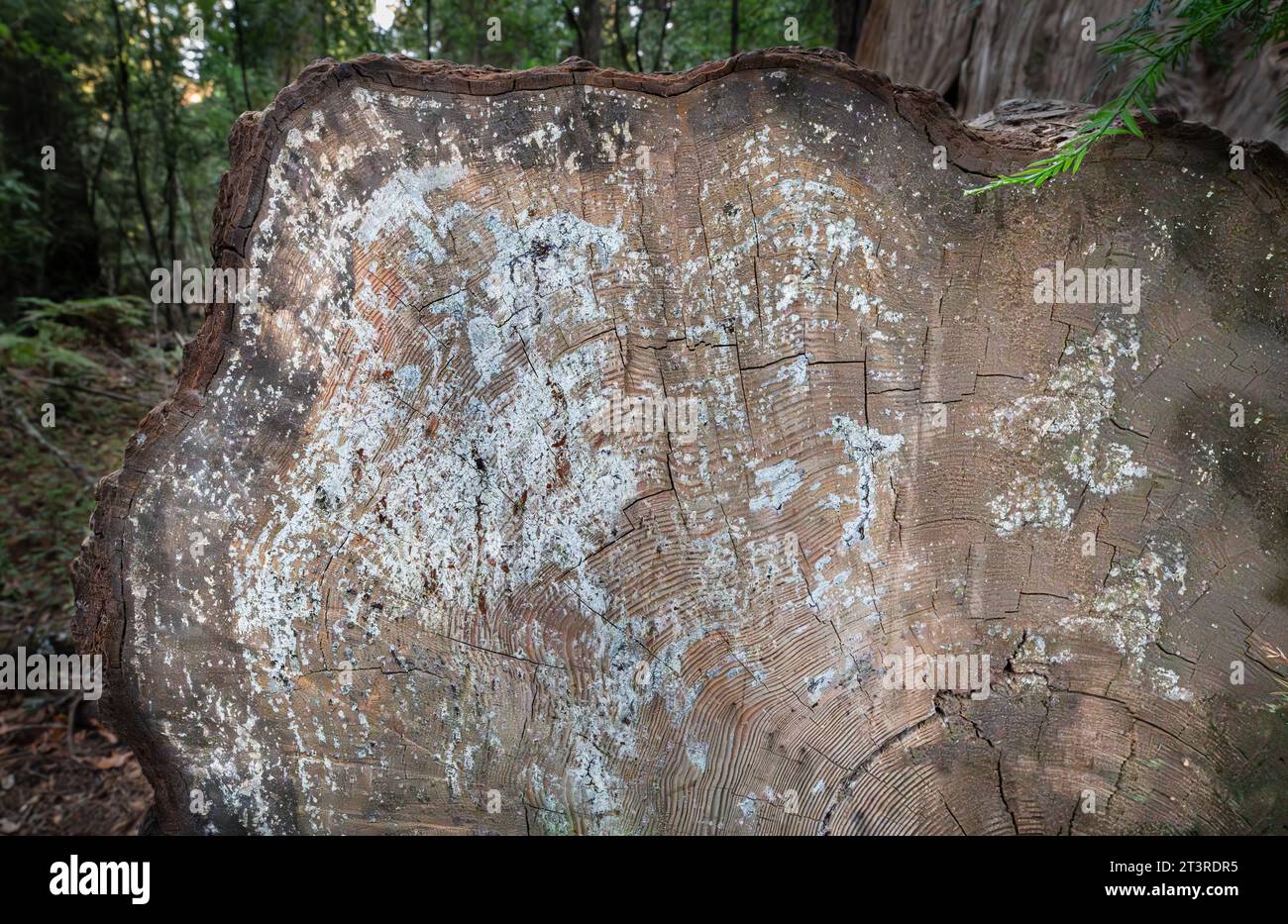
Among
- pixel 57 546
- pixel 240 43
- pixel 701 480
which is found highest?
pixel 240 43

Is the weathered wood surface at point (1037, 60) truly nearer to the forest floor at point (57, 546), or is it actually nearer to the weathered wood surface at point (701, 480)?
the weathered wood surface at point (701, 480)

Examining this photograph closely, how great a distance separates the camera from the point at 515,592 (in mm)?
1616

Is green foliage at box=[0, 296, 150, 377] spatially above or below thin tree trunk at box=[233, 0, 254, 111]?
below

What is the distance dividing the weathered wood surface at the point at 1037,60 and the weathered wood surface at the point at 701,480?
0.77 metres

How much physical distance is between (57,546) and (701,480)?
440 centimetres

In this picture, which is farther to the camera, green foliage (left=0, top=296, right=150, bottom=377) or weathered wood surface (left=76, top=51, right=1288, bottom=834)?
green foliage (left=0, top=296, right=150, bottom=377)

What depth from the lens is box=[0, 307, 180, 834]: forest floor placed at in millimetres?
3203

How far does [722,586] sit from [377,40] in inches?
259

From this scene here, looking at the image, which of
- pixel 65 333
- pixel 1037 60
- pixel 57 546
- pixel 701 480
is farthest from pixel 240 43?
pixel 701 480

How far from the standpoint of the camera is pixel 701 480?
1641mm

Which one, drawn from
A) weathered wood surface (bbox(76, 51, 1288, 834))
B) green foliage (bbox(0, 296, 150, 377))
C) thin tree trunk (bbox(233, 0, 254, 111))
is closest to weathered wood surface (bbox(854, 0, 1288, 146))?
weathered wood surface (bbox(76, 51, 1288, 834))

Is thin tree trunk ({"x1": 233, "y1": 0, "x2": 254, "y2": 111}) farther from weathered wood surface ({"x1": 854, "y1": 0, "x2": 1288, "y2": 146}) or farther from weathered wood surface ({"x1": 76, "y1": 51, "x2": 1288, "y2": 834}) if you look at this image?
weathered wood surface ({"x1": 76, "y1": 51, "x2": 1288, "y2": 834})

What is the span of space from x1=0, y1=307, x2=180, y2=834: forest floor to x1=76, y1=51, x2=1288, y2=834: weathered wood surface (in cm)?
218

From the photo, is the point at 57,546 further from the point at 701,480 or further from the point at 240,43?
the point at 701,480
